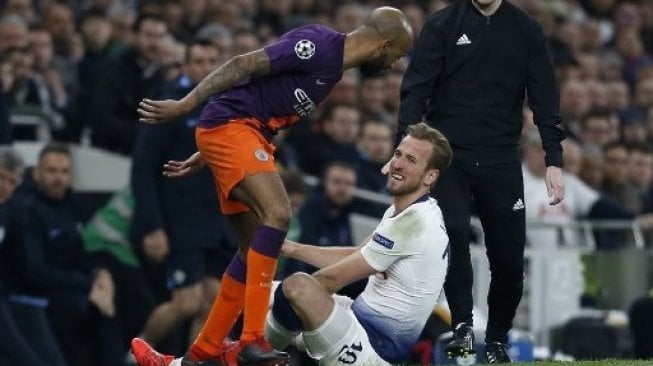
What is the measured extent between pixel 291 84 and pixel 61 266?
5.05 m

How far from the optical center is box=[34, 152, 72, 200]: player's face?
14844mm

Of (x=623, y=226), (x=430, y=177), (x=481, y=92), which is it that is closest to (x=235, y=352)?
(x=430, y=177)

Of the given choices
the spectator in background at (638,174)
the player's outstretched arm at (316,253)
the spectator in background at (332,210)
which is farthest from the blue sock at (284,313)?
the spectator in background at (638,174)

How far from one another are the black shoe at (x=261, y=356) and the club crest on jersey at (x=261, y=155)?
102 cm

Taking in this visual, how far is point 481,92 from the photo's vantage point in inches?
450

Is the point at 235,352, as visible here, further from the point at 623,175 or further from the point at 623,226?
the point at 623,175

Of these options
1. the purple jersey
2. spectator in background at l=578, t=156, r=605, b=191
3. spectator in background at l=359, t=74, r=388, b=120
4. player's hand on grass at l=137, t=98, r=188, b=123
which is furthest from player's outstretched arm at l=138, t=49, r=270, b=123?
spectator in background at l=578, t=156, r=605, b=191

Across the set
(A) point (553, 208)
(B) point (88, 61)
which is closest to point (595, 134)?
(A) point (553, 208)

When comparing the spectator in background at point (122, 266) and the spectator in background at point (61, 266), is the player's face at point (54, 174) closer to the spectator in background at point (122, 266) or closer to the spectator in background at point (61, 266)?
the spectator in background at point (61, 266)

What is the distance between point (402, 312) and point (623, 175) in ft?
29.6

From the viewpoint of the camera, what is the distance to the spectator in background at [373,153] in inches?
670

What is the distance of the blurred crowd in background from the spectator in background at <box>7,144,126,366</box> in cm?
4

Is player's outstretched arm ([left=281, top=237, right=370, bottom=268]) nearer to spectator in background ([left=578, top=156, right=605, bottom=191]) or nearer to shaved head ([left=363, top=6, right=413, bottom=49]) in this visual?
shaved head ([left=363, top=6, right=413, bottom=49])

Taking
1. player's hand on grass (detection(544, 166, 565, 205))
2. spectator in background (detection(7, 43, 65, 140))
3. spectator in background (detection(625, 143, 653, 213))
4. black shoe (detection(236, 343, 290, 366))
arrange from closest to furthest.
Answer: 1. black shoe (detection(236, 343, 290, 366))
2. player's hand on grass (detection(544, 166, 565, 205))
3. spectator in background (detection(7, 43, 65, 140))
4. spectator in background (detection(625, 143, 653, 213))
